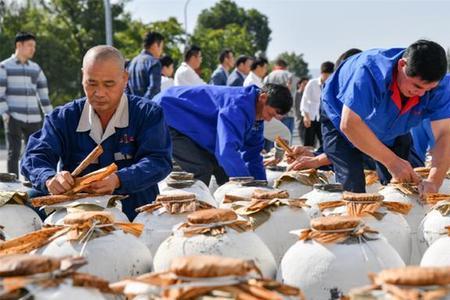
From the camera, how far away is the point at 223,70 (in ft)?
42.4

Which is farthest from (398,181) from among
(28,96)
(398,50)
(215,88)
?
(28,96)

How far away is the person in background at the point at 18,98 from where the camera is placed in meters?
9.29

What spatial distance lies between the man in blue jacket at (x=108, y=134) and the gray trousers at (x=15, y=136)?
5.15 metres

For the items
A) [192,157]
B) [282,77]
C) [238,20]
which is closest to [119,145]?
[192,157]

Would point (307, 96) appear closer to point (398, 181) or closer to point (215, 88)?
point (215, 88)

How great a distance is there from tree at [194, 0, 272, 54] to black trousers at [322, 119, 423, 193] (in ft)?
206

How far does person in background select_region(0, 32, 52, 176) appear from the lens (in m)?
9.29

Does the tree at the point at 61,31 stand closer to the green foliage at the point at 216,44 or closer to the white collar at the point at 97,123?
the green foliage at the point at 216,44

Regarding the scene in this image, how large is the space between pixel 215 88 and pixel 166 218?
284 cm

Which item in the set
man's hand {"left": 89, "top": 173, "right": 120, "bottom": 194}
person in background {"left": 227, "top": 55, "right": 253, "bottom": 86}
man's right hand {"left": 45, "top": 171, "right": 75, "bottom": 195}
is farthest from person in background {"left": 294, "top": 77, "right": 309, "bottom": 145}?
man's right hand {"left": 45, "top": 171, "right": 75, "bottom": 195}

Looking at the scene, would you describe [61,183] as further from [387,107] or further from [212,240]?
[387,107]

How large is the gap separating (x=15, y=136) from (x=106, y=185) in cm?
599

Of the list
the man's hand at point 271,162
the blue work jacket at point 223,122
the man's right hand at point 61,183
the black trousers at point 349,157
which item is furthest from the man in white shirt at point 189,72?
the man's right hand at point 61,183

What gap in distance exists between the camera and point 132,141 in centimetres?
424
